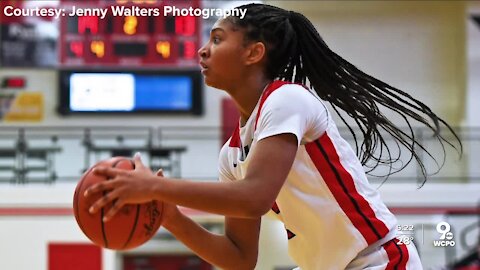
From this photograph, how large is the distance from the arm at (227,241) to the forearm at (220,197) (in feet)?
1.21

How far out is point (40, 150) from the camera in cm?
681

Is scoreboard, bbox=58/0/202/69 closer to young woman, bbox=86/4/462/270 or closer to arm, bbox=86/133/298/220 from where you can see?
young woman, bbox=86/4/462/270

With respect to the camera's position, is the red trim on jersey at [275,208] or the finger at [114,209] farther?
the red trim on jersey at [275,208]

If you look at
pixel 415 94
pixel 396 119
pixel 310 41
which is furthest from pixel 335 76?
pixel 415 94

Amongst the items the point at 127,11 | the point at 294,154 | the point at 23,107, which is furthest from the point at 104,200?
the point at 23,107

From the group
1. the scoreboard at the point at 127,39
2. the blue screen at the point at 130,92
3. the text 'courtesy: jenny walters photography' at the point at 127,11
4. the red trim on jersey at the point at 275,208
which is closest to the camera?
the red trim on jersey at the point at 275,208

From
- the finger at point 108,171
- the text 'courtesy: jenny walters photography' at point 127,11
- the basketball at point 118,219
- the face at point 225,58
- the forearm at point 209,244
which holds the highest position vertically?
the text 'courtesy: jenny walters photography' at point 127,11

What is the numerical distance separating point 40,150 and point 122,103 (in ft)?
2.29

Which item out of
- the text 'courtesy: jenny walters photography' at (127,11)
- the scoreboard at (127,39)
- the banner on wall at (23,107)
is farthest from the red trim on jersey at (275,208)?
the banner on wall at (23,107)

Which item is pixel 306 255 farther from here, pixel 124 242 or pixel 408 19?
pixel 408 19

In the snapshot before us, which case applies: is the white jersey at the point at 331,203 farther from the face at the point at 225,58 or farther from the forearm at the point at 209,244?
the forearm at the point at 209,244

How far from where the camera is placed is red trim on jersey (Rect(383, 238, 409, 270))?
1.83m

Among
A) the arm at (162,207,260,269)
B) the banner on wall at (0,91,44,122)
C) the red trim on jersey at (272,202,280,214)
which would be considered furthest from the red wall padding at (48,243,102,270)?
the red trim on jersey at (272,202,280,214)

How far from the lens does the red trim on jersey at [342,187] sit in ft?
5.92
